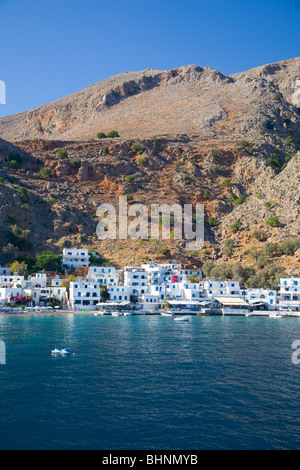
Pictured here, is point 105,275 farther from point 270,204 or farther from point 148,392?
point 148,392

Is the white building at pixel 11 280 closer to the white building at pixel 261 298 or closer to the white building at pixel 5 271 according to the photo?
the white building at pixel 5 271

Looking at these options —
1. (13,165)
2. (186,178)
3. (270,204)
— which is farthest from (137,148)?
(270,204)

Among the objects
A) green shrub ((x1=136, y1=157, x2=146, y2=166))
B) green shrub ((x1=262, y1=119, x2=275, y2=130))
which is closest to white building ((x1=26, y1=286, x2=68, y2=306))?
green shrub ((x1=136, y1=157, x2=146, y2=166))

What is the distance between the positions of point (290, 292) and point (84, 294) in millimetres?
28343

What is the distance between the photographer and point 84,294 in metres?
61.0

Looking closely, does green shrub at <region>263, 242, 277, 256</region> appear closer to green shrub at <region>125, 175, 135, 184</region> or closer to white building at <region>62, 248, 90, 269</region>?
white building at <region>62, 248, 90, 269</region>

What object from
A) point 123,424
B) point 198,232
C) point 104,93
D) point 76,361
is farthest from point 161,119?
point 123,424

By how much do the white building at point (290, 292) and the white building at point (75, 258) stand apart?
95.8 feet

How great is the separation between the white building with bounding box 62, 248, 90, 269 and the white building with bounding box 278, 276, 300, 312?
29188 mm

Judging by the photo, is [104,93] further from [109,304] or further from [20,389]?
[20,389]

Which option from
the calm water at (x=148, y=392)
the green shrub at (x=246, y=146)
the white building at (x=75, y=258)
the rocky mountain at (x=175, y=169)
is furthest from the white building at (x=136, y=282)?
the green shrub at (x=246, y=146)

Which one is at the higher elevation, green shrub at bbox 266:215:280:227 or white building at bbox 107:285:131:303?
green shrub at bbox 266:215:280:227

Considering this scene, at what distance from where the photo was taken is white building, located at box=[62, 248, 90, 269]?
7100 cm

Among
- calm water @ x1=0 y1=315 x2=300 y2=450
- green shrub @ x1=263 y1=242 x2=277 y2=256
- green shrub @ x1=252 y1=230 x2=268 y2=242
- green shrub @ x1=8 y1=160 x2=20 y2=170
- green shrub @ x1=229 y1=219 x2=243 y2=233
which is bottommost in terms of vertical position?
calm water @ x1=0 y1=315 x2=300 y2=450
